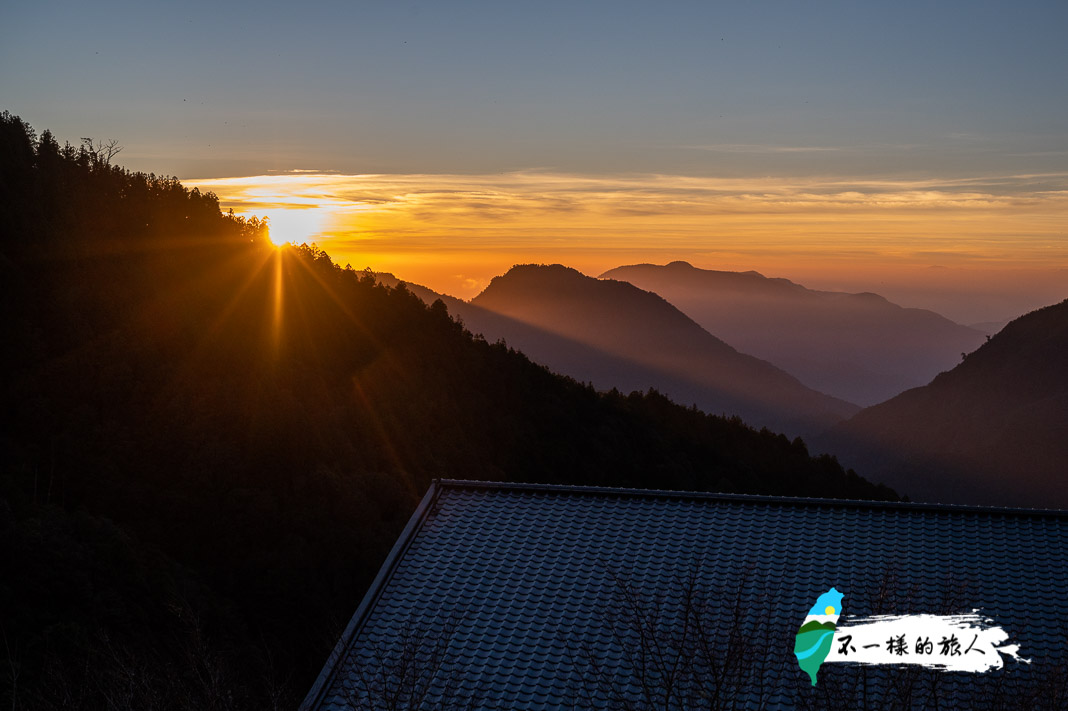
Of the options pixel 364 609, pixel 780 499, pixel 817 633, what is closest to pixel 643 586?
pixel 817 633

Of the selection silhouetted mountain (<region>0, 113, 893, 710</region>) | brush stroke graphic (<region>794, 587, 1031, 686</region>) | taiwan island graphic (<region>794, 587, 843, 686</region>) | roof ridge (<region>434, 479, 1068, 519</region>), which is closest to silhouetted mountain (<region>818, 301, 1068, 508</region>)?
silhouetted mountain (<region>0, 113, 893, 710</region>)

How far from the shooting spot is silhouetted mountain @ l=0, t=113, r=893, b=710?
16.4 meters

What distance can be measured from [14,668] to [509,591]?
21.1 feet

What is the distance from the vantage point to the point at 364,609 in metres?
12.1

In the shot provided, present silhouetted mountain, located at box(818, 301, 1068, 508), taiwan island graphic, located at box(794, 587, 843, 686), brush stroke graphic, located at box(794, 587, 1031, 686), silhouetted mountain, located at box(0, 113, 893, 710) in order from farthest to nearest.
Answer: silhouetted mountain, located at box(818, 301, 1068, 508), silhouetted mountain, located at box(0, 113, 893, 710), taiwan island graphic, located at box(794, 587, 843, 686), brush stroke graphic, located at box(794, 587, 1031, 686)

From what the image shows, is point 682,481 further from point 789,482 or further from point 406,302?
point 406,302

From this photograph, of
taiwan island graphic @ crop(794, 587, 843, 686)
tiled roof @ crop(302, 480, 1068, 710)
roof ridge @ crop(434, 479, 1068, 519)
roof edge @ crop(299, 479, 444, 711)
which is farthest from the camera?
roof ridge @ crop(434, 479, 1068, 519)

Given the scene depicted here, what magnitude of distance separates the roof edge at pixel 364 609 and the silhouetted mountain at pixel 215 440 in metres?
0.27

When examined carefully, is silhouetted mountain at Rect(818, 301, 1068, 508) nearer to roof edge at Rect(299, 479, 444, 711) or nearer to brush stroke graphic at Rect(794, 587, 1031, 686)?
roof edge at Rect(299, 479, 444, 711)

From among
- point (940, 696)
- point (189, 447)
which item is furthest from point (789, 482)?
point (940, 696)

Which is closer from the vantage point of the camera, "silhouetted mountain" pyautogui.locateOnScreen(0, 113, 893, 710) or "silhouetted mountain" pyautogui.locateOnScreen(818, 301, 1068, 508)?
"silhouetted mountain" pyautogui.locateOnScreen(0, 113, 893, 710)

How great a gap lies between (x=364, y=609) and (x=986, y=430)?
124262mm

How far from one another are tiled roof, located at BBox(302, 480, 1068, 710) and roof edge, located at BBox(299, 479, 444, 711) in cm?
3

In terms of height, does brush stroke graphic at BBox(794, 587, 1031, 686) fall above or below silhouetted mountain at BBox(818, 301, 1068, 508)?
above
